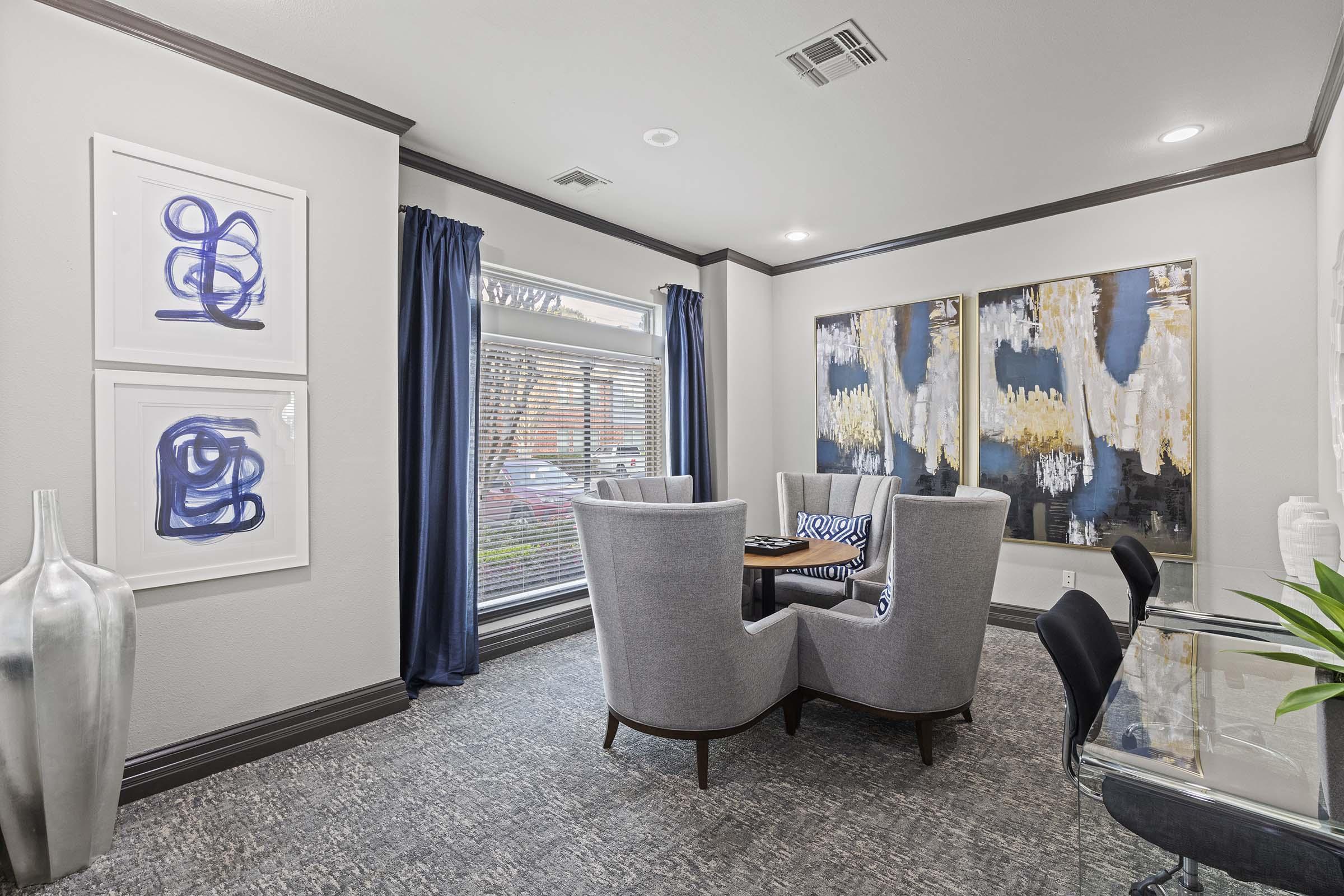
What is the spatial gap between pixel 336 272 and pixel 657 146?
1.71m

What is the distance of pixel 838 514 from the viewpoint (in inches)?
172

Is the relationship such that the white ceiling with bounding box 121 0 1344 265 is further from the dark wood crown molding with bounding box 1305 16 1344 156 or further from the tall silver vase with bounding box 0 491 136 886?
the tall silver vase with bounding box 0 491 136 886

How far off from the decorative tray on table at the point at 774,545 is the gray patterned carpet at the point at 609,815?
0.81m

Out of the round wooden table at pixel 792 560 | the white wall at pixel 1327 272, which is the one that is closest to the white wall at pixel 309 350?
the round wooden table at pixel 792 560

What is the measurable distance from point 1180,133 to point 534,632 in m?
4.48

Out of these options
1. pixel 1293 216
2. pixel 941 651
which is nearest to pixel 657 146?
pixel 941 651

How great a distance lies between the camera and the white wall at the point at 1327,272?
273 cm

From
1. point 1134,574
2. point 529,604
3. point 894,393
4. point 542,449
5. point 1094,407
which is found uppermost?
point 894,393

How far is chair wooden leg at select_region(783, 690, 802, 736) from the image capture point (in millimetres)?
2744

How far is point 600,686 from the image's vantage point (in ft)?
11.1

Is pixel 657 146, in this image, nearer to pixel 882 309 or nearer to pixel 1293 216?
pixel 882 309

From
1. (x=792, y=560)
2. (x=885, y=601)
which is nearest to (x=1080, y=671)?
(x=885, y=601)

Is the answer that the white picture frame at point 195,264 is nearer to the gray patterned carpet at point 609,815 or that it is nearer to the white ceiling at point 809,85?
the white ceiling at point 809,85

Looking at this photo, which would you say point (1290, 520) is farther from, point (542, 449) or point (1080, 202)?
point (542, 449)
